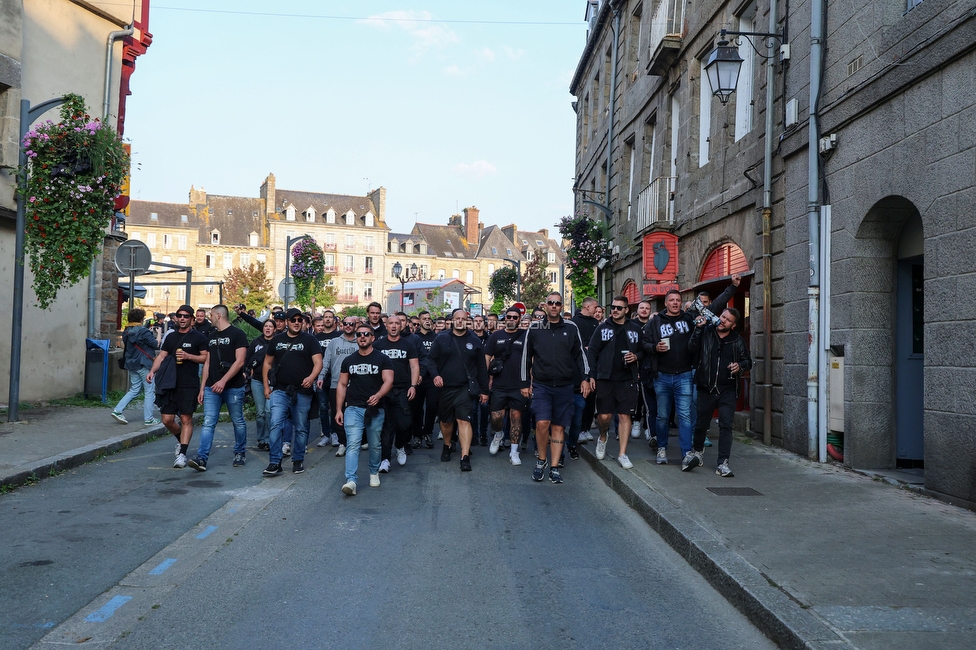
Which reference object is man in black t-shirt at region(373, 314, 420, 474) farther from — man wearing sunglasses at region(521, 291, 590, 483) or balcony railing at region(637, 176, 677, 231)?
balcony railing at region(637, 176, 677, 231)

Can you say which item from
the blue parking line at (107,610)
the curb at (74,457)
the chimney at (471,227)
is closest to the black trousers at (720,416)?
the blue parking line at (107,610)

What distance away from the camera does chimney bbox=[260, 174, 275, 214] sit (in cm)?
8169

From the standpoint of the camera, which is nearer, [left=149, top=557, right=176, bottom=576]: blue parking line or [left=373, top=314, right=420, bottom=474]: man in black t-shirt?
[left=149, top=557, right=176, bottom=576]: blue parking line

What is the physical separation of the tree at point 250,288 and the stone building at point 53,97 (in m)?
42.1

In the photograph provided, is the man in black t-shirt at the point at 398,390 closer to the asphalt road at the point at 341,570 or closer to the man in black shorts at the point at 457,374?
the man in black shorts at the point at 457,374

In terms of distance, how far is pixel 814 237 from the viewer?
31.7ft

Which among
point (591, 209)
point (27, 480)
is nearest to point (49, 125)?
point (27, 480)

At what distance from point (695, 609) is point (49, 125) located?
10834mm

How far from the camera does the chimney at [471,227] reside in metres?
92.4

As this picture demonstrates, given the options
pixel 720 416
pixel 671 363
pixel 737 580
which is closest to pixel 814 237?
pixel 671 363

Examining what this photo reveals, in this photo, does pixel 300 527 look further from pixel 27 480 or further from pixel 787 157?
pixel 787 157

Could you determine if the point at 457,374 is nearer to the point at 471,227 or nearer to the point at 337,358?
the point at 337,358

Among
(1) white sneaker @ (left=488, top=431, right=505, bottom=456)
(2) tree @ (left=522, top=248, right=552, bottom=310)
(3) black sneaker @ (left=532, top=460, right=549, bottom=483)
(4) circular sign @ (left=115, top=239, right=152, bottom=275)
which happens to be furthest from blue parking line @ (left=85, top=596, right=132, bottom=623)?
(2) tree @ (left=522, top=248, right=552, bottom=310)

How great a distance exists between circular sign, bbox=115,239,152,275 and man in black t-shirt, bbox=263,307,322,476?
5.40 meters
